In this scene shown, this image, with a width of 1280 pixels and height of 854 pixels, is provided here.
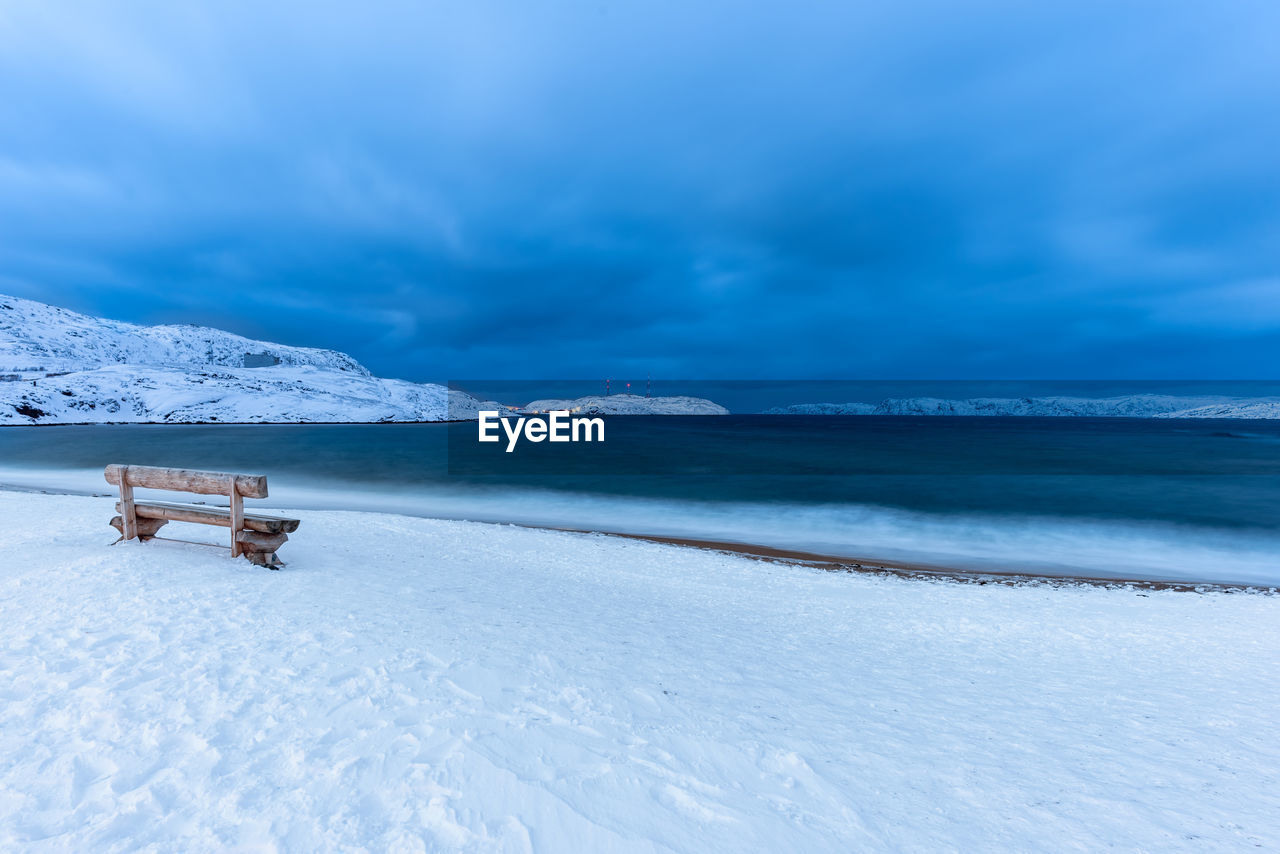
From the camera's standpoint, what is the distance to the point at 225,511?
8.59 meters

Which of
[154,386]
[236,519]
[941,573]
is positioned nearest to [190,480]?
[236,519]

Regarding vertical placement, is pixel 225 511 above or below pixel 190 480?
below

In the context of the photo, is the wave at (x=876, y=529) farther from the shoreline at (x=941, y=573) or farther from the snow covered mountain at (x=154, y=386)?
the snow covered mountain at (x=154, y=386)

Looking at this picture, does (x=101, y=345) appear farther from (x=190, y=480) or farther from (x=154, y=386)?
(x=190, y=480)

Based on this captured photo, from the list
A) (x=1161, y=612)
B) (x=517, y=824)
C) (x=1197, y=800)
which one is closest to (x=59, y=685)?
(x=517, y=824)

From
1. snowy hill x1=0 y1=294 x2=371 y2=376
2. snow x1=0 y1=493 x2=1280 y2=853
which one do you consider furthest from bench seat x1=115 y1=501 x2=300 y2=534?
snowy hill x1=0 y1=294 x2=371 y2=376

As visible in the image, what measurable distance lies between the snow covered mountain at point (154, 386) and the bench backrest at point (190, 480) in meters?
104

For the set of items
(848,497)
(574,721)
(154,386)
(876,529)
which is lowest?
(876,529)

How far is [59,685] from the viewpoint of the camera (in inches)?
168

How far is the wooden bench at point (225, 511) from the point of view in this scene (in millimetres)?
7895

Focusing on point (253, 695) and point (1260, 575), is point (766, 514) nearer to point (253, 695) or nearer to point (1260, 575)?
point (1260, 575)

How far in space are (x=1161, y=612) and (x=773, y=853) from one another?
1085cm

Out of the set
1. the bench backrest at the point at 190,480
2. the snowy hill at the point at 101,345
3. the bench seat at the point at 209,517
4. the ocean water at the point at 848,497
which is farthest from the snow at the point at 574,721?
the snowy hill at the point at 101,345

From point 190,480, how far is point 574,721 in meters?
7.34
